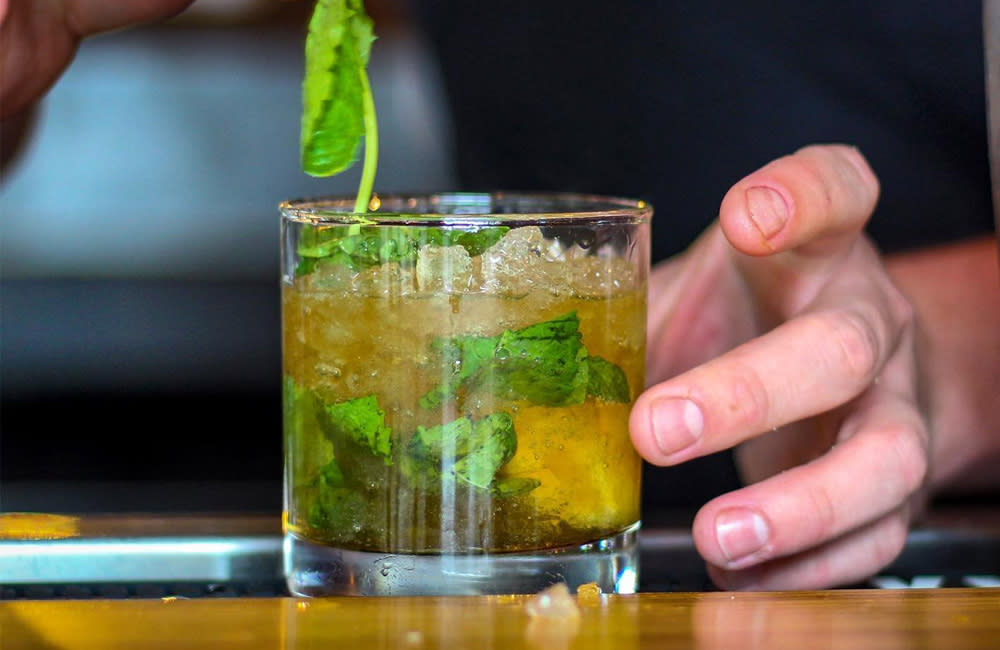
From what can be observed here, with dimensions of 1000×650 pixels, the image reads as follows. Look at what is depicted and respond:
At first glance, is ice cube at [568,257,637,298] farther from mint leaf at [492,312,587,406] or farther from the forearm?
the forearm

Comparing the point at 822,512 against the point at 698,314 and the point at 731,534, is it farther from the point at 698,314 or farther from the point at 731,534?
the point at 698,314

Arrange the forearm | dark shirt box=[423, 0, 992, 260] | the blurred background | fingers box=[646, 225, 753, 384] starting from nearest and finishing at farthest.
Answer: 1. fingers box=[646, 225, 753, 384]
2. the forearm
3. dark shirt box=[423, 0, 992, 260]
4. the blurred background

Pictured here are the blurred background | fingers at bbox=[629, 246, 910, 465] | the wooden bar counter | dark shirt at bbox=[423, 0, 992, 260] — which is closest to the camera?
the wooden bar counter

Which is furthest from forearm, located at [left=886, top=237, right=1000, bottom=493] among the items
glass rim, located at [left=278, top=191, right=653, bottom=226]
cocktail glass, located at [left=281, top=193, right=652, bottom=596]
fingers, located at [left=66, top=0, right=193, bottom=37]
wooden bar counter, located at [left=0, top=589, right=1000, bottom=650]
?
fingers, located at [left=66, top=0, right=193, bottom=37]

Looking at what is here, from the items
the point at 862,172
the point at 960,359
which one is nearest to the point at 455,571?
the point at 862,172

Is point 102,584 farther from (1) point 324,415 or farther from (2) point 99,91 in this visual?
(2) point 99,91

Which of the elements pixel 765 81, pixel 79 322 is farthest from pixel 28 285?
pixel 765 81

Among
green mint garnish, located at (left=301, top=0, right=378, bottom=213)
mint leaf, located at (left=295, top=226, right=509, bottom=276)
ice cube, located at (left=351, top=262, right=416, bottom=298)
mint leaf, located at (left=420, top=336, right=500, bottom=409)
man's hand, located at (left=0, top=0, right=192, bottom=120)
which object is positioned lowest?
mint leaf, located at (left=420, top=336, right=500, bottom=409)

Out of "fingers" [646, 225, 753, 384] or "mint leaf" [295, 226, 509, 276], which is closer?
"mint leaf" [295, 226, 509, 276]
